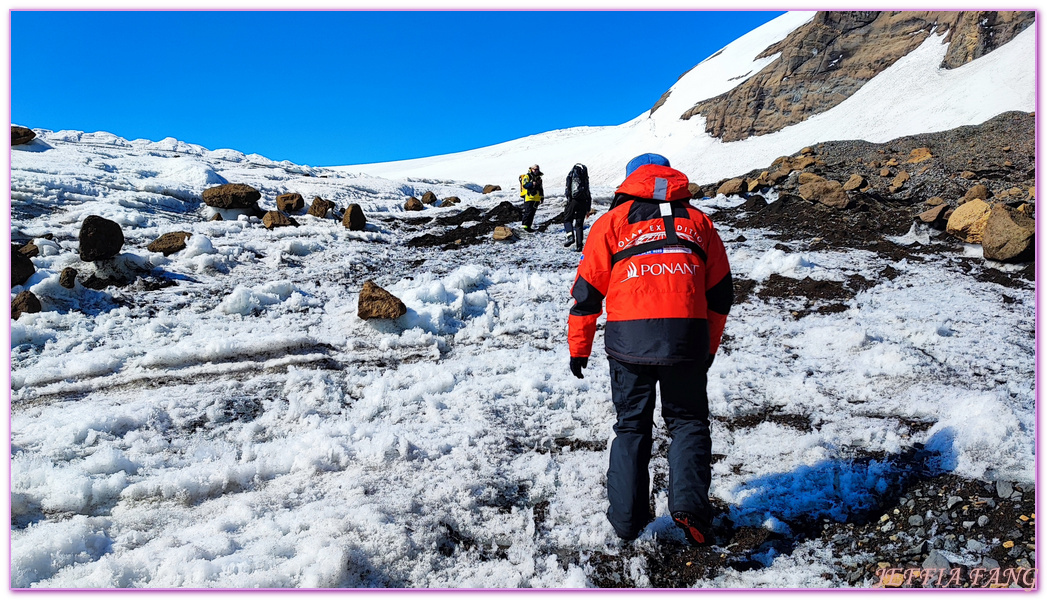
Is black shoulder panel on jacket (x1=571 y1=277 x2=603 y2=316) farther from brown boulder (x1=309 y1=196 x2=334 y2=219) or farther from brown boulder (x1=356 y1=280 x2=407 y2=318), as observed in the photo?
brown boulder (x1=309 y1=196 x2=334 y2=219)

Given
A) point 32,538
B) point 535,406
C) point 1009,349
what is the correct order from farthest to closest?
point 1009,349
point 535,406
point 32,538

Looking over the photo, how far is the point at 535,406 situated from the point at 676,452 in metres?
1.61

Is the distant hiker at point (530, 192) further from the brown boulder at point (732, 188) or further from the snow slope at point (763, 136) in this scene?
the snow slope at point (763, 136)

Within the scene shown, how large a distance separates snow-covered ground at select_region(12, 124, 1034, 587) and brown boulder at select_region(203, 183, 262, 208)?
10.8 ft

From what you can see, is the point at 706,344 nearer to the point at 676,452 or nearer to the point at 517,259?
the point at 676,452

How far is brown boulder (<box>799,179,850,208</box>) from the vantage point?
1024 centimetres

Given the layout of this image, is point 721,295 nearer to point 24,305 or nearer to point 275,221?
point 24,305

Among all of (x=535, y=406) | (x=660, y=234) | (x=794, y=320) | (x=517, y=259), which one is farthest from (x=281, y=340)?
(x=794, y=320)

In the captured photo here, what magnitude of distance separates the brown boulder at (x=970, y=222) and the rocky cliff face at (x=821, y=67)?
107 feet

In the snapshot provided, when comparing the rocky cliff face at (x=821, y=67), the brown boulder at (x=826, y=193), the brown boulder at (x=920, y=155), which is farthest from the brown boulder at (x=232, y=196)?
the rocky cliff face at (x=821, y=67)

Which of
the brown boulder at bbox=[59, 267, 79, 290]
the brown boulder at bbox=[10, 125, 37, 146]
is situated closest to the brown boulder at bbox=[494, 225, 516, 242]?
the brown boulder at bbox=[59, 267, 79, 290]

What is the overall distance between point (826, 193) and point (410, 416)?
9746 millimetres

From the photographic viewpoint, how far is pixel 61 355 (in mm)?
4672

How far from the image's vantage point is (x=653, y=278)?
2.66 metres
